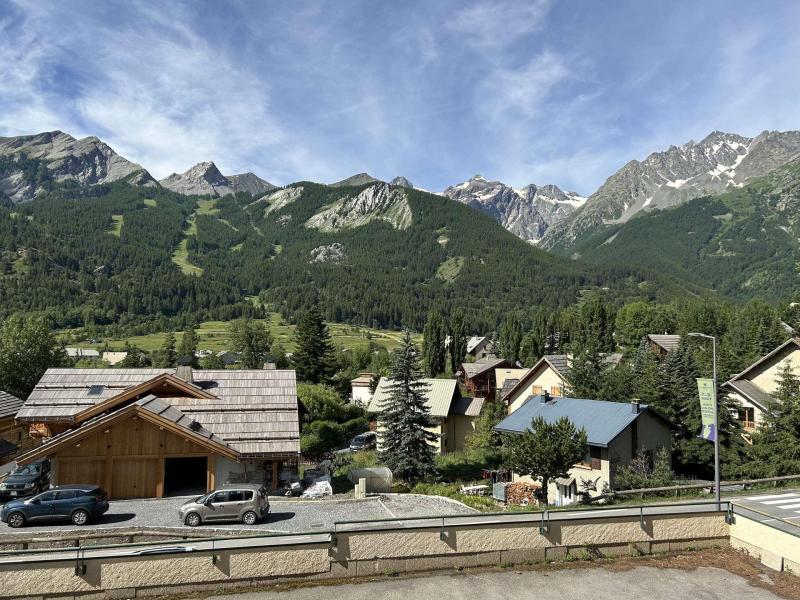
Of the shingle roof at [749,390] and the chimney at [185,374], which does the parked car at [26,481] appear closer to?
the chimney at [185,374]

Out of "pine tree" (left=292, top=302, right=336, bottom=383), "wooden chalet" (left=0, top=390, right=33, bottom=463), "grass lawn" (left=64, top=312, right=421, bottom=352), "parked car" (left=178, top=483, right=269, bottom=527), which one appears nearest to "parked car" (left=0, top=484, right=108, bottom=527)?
"parked car" (left=178, top=483, right=269, bottom=527)

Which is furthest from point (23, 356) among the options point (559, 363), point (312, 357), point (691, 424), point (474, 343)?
point (474, 343)

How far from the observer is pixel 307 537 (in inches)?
570

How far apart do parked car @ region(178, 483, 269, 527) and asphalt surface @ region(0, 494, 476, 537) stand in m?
0.36

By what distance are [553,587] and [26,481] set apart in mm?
27734

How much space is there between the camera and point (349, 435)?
6278 centimetres

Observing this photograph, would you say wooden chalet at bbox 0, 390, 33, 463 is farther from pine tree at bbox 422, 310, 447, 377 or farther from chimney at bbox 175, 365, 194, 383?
pine tree at bbox 422, 310, 447, 377

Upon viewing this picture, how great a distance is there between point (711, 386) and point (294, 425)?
71.4ft

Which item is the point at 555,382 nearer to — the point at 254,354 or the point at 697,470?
the point at 697,470

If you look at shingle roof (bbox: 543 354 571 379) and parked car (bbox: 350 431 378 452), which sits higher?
shingle roof (bbox: 543 354 571 379)

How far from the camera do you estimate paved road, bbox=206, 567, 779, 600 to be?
43.0 feet

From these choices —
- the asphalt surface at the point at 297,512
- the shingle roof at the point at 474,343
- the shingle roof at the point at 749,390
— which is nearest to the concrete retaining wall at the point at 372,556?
the asphalt surface at the point at 297,512

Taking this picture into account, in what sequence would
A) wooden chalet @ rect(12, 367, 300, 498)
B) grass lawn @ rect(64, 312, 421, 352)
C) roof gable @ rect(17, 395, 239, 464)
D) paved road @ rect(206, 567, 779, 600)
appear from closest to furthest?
paved road @ rect(206, 567, 779, 600) < roof gable @ rect(17, 395, 239, 464) < wooden chalet @ rect(12, 367, 300, 498) < grass lawn @ rect(64, 312, 421, 352)

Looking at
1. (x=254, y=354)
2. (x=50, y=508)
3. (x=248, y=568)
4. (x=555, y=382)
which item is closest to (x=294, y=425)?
(x=50, y=508)
